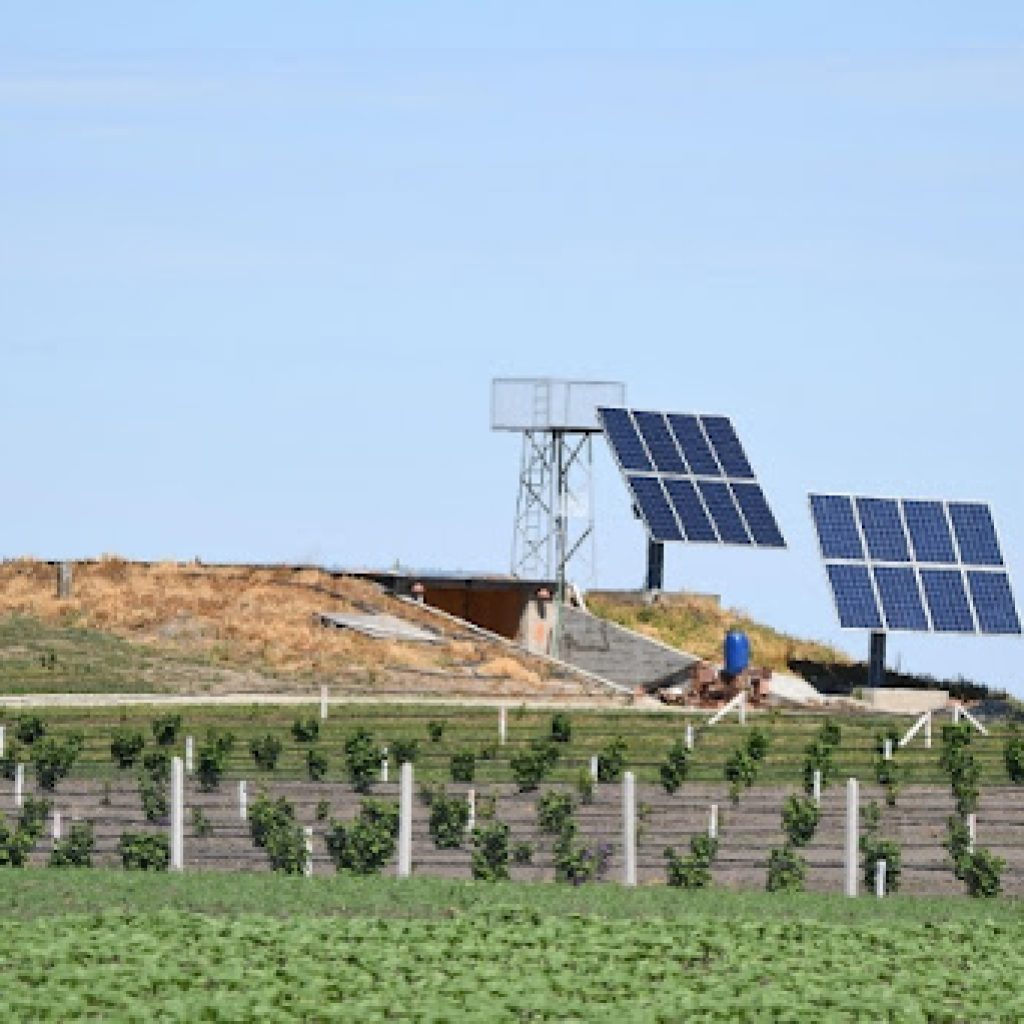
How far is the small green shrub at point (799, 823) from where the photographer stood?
119 feet

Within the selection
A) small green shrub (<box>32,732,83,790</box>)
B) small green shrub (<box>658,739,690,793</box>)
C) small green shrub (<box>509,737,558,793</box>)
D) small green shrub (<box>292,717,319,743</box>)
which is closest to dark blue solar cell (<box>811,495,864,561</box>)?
small green shrub (<box>292,717,319,743</box>)

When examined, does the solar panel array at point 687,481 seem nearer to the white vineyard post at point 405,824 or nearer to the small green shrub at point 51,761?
the small green shrub at point 51,761

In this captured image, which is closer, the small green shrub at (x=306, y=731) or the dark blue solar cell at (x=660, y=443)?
the small green shrub at (x=306, y=731)

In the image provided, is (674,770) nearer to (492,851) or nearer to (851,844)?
(492,851)

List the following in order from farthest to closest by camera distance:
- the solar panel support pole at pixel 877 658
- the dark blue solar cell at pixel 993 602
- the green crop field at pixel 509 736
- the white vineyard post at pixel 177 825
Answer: the solar panel support pole at pixel 877 658, the dark blue solar cell at pixel 993 602, the green crop field at pixel 509 736, the white vineyard post at pixel 177 825

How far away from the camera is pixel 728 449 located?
73.8 metres

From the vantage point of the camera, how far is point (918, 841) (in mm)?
38469

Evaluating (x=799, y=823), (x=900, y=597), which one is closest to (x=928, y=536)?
(x=900, y=597)

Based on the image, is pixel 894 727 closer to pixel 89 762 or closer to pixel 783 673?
pixel 783 673

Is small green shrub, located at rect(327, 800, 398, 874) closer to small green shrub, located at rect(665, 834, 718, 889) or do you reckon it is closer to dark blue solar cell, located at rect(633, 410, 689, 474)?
small green shrub, located at rect(665, 834, 718, 889)

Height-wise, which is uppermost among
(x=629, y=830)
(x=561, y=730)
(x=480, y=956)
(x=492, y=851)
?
(x=561, y=730)

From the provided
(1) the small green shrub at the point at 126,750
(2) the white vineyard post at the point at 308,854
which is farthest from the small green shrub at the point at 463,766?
(2) the white vineyard post at the point at 308,854

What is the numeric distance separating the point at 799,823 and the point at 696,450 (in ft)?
123

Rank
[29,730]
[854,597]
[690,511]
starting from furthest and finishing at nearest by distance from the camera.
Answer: [690,511] → [854,597] → [29,730]
